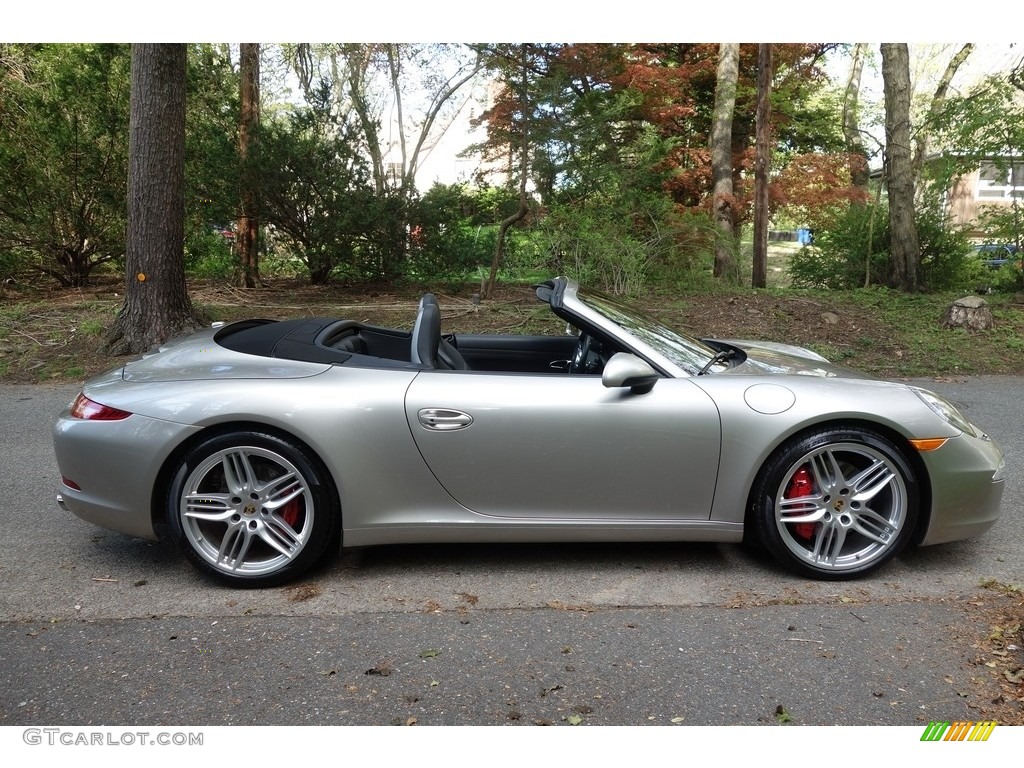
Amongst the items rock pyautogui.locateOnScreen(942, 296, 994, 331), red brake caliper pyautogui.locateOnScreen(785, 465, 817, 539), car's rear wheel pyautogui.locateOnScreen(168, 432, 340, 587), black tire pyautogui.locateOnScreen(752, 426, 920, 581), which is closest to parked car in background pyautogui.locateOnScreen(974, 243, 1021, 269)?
rock pyautogui.locateOnScreen(942, 296, 994, 331)

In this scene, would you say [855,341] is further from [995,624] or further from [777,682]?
[777,682]

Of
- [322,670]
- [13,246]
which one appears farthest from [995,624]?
[13,246]

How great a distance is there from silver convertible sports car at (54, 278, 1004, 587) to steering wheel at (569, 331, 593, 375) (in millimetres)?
558

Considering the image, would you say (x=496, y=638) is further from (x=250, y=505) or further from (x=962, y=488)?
(x=962, y=488)

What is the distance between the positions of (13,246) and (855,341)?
11.7 m

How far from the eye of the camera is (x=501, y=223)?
12234 millimetres

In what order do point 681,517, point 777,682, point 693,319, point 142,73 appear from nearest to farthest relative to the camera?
point 777,682, point 681,517, point 142,73, point 693,319

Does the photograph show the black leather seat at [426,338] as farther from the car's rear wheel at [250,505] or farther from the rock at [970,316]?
the rock at [970,316]

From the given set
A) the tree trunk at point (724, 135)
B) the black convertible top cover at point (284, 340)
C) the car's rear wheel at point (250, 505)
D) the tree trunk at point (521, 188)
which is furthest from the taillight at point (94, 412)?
the tree trunk at point (724, 135)

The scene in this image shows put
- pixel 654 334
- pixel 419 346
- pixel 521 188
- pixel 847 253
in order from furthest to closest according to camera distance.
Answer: pixel 847 253 < pixel 521 188 < pixel 654 334 < pixel 419 346

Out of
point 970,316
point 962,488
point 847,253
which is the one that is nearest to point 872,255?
point 847,253

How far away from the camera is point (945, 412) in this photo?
3344mm

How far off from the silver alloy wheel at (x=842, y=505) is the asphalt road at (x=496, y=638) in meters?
0.13

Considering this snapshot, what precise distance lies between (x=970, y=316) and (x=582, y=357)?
23.8 ft
